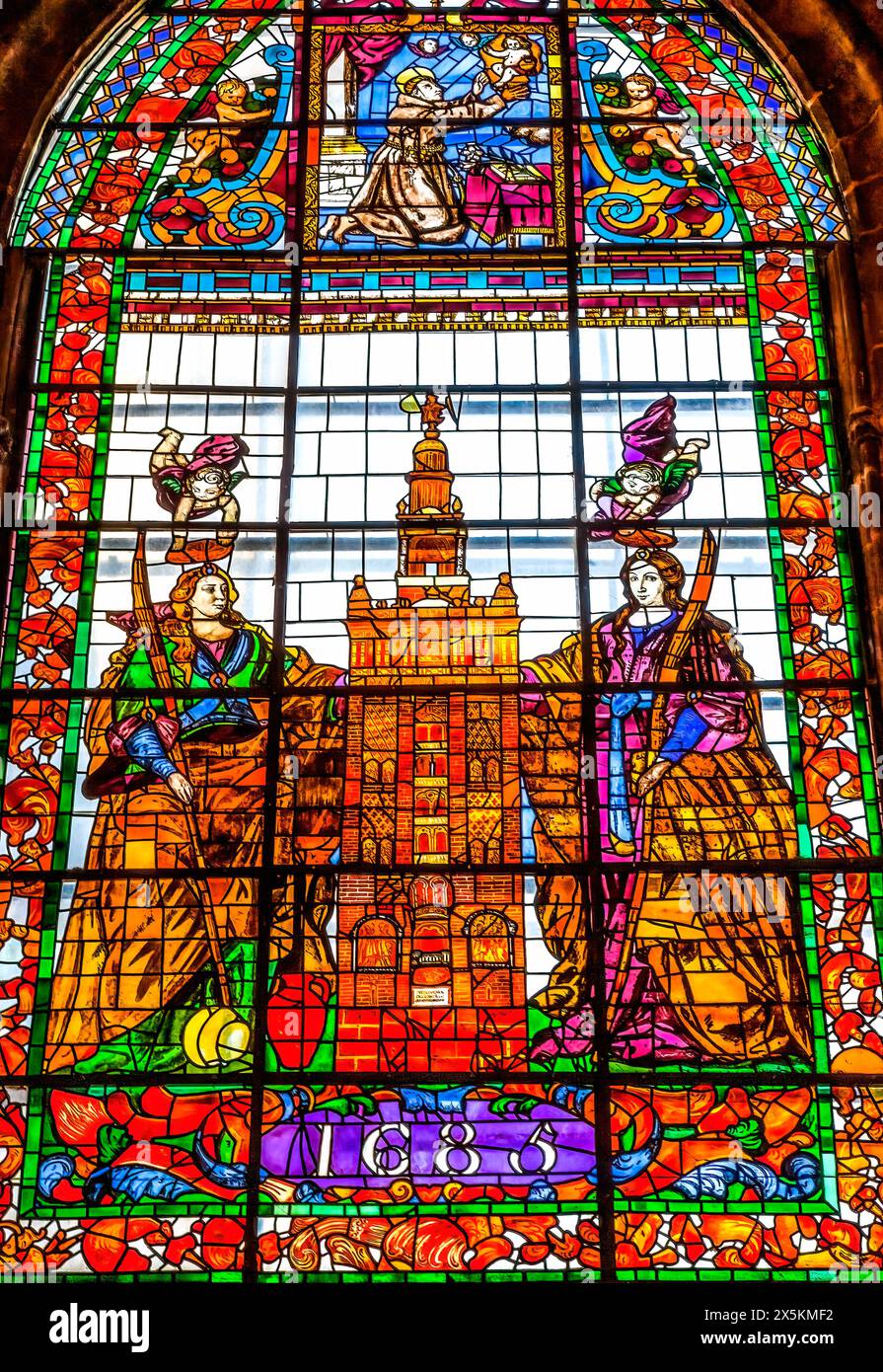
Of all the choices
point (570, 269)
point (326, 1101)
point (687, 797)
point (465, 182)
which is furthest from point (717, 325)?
point (326, 1101)

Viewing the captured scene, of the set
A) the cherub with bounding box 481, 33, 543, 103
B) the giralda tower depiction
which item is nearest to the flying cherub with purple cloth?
the giralda tower depiction

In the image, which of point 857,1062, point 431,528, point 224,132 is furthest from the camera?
point 224,132

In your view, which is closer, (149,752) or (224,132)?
(149,752)

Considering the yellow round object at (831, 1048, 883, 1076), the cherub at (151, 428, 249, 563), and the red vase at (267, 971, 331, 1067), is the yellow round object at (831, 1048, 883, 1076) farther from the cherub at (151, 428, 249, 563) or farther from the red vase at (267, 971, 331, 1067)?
the cherub at (151, 428, 249, 563)

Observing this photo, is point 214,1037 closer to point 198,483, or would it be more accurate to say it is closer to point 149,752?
point 149,752

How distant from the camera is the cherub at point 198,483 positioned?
29.4ft

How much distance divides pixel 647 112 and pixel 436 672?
2979 millimetres

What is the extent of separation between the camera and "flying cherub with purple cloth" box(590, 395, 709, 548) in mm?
8961

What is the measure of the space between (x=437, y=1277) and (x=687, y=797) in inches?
79.8

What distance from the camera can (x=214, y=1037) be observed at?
26.4 feet

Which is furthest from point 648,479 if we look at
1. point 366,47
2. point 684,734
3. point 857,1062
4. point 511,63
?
point 366,47

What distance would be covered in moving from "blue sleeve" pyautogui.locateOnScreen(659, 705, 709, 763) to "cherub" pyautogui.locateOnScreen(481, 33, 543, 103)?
10.3 feet

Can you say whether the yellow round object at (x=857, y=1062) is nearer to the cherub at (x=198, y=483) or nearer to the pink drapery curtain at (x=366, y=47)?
the cherub at (x=198, y=483)

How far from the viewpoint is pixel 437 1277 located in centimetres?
766
